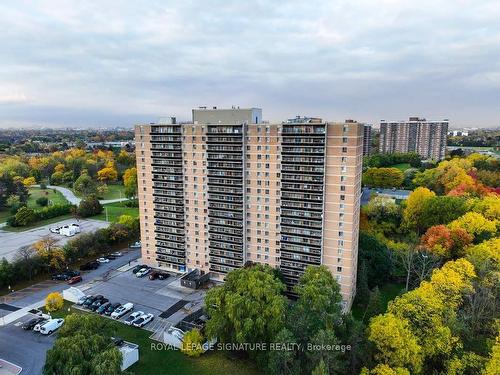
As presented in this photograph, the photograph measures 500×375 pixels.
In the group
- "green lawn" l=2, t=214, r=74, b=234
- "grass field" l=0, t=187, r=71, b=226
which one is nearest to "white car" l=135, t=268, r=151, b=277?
"green lawn" l=2, t=214, r=74, b=234

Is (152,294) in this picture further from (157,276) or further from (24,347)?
(24,347)

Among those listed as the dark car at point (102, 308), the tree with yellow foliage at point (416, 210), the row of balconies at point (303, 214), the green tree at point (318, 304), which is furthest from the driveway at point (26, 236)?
the tree with yellow foliage at point (416, 210)

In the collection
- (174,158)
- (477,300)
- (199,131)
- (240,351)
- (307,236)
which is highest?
(199,131)

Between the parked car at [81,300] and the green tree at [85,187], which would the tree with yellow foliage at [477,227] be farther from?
the green tree at [85,187]

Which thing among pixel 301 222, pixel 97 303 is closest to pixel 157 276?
pixel 97 303

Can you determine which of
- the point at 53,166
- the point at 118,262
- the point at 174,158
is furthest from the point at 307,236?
the point at 53,166

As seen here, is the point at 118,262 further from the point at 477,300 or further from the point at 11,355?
the point at 477,300
